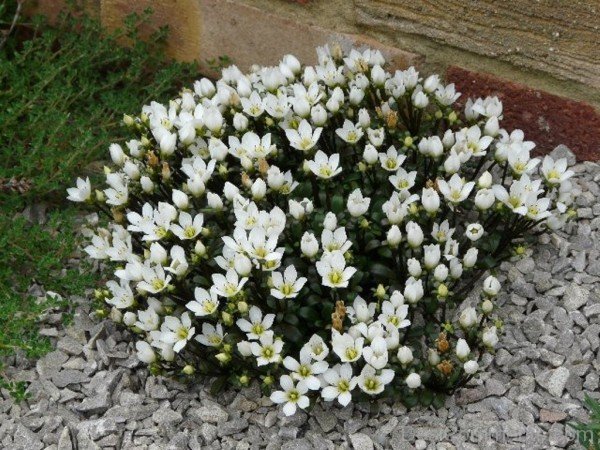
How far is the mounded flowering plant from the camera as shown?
256cm

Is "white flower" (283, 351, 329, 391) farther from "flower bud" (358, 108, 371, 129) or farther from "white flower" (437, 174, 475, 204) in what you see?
"flower bud" (358, 108, 371, 129)

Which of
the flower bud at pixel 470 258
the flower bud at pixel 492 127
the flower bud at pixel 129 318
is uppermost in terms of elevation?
the flower bud at pixel 492 127

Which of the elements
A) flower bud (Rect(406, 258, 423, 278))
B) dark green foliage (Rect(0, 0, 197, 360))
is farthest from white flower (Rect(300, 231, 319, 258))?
dark green foliage (Rect(0, 0, 197, 360))

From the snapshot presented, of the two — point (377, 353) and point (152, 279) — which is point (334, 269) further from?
point (152, 279)

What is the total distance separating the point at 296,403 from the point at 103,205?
1.10 meters

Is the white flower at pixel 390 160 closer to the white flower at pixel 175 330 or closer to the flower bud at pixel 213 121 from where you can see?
the flower bud at pixel 213 121

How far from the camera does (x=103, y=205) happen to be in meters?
3.19

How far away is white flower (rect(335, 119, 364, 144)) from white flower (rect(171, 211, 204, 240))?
22.6 inches

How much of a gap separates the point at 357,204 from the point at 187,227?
1.67 feet

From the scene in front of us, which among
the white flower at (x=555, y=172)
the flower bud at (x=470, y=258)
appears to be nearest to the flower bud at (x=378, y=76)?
the white flower at (x=555, y=172)

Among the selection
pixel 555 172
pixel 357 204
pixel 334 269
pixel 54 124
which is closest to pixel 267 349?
pixel 334 269

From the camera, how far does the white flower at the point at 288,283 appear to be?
99.9 inches

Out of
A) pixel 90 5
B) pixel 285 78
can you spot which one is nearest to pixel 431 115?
pixel 285 78

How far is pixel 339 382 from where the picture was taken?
2.51 meters
